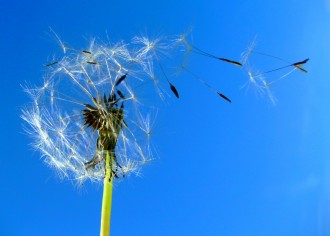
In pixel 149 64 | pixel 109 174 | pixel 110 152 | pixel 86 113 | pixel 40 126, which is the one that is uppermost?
pixel 149 64

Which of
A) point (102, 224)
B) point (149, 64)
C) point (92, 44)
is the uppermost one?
point (92, 44)

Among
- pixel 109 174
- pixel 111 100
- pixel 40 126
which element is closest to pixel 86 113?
pixel 111 100

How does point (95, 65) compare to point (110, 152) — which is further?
point (95, 65)

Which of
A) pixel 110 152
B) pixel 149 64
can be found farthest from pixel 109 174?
pixel 149 64

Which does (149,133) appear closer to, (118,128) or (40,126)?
(118,128)

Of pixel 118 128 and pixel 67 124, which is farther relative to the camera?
pixel 67 124

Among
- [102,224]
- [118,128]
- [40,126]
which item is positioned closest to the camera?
[102,224]

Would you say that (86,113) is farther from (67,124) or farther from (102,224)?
(102,224)

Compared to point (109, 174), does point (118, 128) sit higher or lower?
higher

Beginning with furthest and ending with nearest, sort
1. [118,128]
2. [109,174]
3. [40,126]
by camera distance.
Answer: [40,126] < [118,128] < [109,174]
